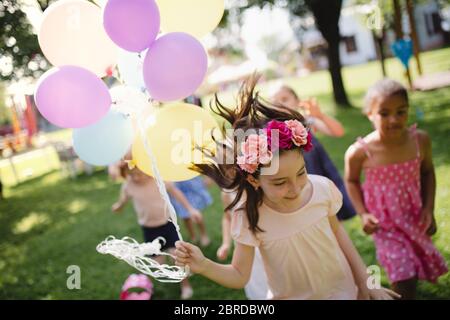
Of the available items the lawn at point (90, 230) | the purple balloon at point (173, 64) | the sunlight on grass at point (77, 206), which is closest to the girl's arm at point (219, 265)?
the purple balloon at point (173, 64)

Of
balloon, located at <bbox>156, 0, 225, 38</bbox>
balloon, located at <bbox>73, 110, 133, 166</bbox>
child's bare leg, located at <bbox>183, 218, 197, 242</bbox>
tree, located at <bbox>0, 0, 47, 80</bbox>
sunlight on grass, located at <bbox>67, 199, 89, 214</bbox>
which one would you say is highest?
tree, located at <bbox>0, 0, 47, 80</bbox>

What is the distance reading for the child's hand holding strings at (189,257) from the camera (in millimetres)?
1670

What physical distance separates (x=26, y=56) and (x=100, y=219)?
130 inches

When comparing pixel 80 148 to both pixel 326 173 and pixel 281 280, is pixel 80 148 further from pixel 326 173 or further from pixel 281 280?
pixel 326 173

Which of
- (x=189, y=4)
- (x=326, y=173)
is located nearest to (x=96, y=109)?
(x=189, y=4)

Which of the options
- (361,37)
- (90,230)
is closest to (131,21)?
(90,230)

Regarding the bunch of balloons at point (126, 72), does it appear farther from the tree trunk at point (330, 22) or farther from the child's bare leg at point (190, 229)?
the tree trunk at point (330, 22)

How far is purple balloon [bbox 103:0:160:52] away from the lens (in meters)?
1.75

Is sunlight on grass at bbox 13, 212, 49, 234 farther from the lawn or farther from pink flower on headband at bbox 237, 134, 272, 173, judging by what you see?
pink flower on headband at bbox 237, 134, 272, 173

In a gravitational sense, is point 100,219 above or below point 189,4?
below

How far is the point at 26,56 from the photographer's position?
316cm

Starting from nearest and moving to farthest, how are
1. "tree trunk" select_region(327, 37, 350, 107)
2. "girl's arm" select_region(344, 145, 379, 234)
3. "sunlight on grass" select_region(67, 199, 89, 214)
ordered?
Result: "girl's arm" select_region(344, 145, 379, 234)
"sunlight on grass" select_region(67, 199, 89, 214)
"tree trunk" select_region(327, 37, 350, 107)

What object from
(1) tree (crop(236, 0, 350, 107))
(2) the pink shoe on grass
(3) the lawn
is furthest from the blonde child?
(1) tree (crop(236, 0, 350, 107))
